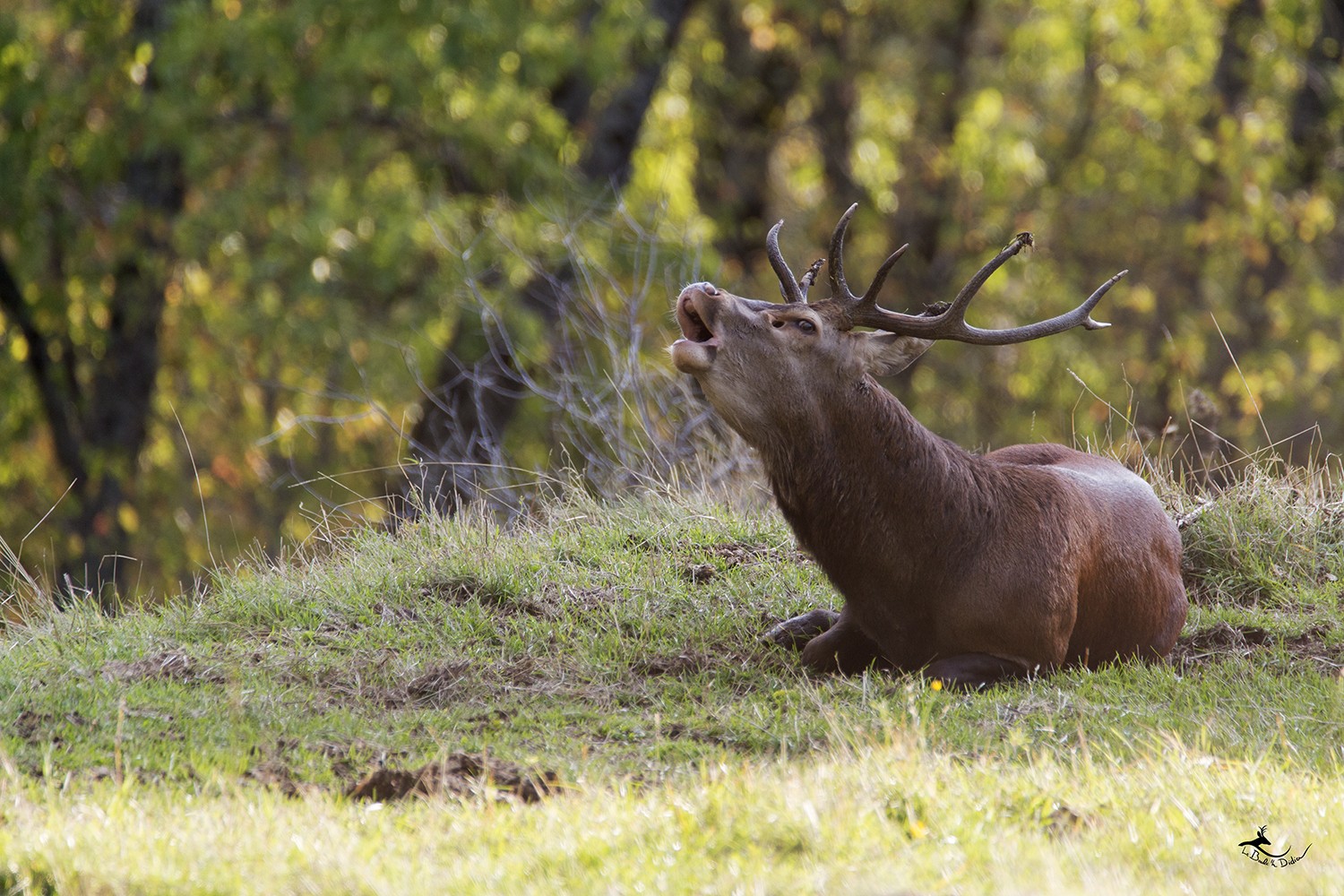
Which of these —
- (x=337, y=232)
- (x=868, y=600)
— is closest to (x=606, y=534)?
(x=868, y=600)

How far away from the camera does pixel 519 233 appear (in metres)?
14.7

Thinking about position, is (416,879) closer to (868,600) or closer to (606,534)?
(868,600)

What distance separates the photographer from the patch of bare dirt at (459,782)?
189 inches

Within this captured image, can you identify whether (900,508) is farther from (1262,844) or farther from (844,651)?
(1262,844)

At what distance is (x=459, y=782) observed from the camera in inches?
192

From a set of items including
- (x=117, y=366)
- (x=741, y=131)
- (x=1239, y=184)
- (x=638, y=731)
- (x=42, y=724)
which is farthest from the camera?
(x=741, y=131)

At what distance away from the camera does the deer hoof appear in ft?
22.0

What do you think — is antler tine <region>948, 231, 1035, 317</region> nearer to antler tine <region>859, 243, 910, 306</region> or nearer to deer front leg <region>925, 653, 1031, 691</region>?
antler tine <region>859, 243, 910, 306</region>

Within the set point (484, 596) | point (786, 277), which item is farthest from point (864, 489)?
point (484, 596)

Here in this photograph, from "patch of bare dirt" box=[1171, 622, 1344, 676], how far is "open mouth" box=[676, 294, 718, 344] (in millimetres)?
2423

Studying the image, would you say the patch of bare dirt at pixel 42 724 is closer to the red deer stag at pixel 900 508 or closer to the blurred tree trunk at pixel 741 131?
the red deer stag at pixel 900 508

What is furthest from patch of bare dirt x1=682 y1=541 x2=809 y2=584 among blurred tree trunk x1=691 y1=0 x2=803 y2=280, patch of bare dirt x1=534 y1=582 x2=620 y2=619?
blurred tree trunk x1=691 y1=0 x2=803 y2=280

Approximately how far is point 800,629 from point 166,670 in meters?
2.63

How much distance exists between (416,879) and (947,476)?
3159 millimetres
